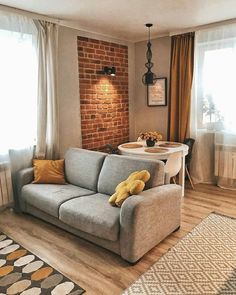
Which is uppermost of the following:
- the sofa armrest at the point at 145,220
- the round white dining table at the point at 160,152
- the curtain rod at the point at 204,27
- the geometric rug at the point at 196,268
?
the curtain rod at the point at 204,27

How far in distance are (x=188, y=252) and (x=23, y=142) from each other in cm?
239

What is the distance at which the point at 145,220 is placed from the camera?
2223 millimetres

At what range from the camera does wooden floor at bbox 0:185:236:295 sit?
2059 mm

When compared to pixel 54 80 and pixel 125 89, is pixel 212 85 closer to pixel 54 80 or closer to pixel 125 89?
pixel 125 89

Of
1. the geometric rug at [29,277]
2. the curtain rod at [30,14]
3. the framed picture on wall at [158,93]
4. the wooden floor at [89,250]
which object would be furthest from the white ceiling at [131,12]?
the geometric rug at [29,277]

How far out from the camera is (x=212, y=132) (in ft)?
13.6

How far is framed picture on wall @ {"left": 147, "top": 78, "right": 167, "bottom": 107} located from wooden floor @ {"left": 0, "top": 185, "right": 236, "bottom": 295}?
6.40 feet

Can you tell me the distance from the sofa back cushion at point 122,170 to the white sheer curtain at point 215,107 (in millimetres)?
1812

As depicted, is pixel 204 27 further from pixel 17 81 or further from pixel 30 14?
pixel 17 81

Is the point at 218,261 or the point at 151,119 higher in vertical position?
the point at 151,119

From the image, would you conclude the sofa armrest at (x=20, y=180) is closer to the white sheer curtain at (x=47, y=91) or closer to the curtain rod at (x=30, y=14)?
the white sheer curtain at (x=47, y=91)

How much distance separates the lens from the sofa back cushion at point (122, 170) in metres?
2.61

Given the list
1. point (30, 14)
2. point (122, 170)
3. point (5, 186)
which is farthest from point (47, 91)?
point (122, 170)

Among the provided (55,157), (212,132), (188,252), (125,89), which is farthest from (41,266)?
(125,89)
